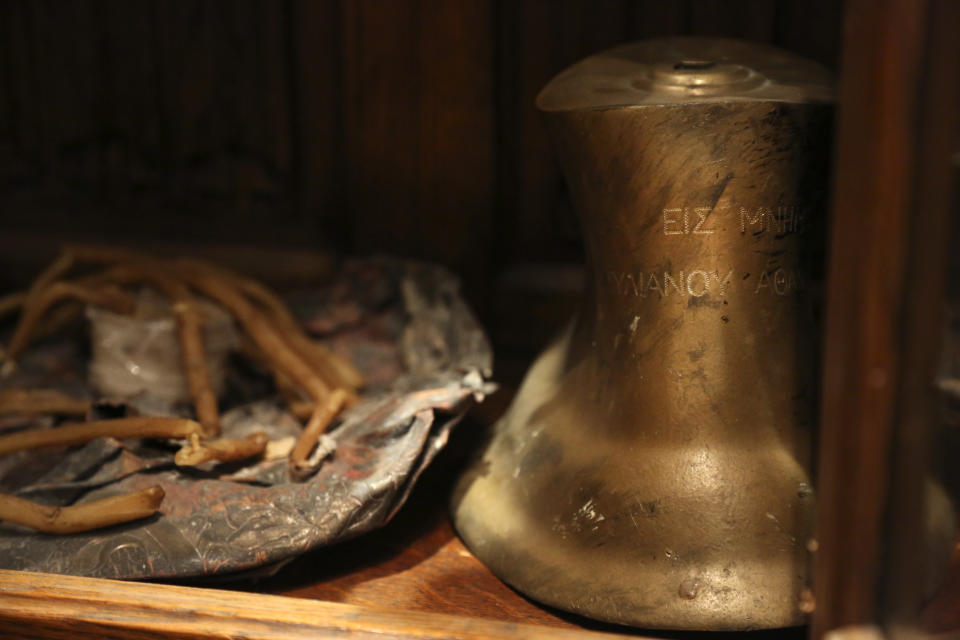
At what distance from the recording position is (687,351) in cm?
69

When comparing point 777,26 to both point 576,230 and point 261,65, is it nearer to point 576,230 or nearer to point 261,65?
point 576,230

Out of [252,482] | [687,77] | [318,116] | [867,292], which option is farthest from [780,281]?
[318,116]

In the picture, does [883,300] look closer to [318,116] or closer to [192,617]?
[192,617]

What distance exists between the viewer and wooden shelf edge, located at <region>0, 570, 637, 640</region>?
0.57m

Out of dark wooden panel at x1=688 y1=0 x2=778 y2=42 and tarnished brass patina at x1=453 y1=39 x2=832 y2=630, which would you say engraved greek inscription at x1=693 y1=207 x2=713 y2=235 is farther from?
dark wooden panel at x1=688 y1=0 x2=778 y2=42

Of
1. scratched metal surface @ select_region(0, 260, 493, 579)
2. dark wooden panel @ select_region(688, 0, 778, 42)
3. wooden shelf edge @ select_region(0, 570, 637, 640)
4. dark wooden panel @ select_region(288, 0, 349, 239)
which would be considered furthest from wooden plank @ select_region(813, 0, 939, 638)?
dark wooden panel @ select_region(288, 0, 349, 239)

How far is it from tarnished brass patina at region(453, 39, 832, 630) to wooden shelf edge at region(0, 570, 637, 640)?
0.11 metres

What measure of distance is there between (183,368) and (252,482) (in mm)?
220

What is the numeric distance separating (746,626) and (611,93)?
370 millimetres

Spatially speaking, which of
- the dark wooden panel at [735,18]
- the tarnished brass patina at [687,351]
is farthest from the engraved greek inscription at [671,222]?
the dark wooden panel at [735,18]

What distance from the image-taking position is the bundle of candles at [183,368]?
2.26ft

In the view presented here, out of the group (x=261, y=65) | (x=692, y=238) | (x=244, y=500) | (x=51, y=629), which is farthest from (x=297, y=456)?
(x=261, y=65)

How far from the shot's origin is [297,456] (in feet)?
2.53

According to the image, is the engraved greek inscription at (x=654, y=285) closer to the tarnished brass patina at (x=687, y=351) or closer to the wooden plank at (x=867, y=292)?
the tarnished brass patina at (x=687, y=351)
